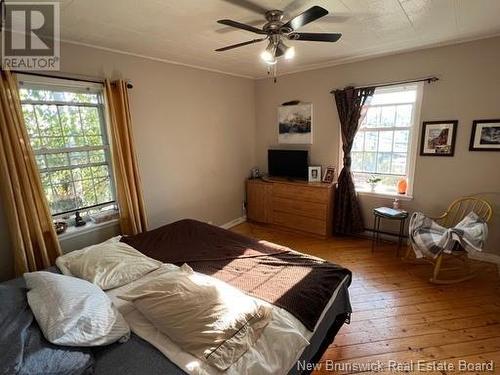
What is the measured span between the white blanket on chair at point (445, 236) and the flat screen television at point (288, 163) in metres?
1.61

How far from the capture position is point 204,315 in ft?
4.08

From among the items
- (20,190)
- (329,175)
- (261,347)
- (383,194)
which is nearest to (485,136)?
(383,194)

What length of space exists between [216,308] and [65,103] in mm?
2341

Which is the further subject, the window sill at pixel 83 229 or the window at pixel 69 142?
the window sill at pixel 83 229

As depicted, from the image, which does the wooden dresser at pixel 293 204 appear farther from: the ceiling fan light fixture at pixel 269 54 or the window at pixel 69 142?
the window at pixel 69 142

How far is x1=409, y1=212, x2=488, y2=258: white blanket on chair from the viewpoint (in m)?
2.40

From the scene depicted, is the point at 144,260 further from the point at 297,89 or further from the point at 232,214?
the point at 297,89

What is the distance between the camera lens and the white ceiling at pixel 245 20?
1785 mm

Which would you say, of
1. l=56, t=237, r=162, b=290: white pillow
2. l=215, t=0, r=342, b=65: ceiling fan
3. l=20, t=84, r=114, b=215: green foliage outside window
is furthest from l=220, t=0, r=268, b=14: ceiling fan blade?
l=56, t=237, r=162, b=290: white pillow

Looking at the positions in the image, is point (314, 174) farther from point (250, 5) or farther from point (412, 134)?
point (250, 5)

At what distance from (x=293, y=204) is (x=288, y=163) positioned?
666 millimetres

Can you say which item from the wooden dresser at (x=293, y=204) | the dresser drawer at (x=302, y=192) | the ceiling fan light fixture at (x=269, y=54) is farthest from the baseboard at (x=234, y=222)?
the ceiling fan light fixture at (x=269, y=54)

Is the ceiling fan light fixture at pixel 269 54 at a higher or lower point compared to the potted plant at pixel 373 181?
higher

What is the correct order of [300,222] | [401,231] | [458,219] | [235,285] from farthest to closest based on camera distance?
[300,222]
[401,231]
[458,219]
[235,285]
